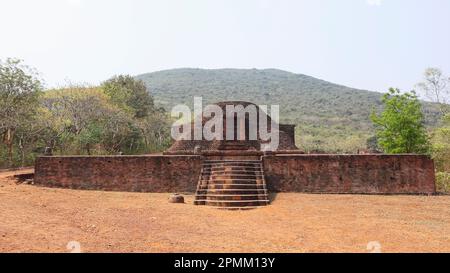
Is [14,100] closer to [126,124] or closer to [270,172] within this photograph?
[126,124]

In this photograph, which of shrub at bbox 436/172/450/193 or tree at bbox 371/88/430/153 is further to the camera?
tree at bbox 371/88/430/153

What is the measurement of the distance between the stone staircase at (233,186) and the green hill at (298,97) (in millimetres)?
22274

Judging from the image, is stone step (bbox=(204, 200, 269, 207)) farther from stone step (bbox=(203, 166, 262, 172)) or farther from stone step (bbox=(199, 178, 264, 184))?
stone step (bbox=(203, 166, 262, 172))

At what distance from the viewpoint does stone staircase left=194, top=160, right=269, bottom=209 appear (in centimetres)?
1028

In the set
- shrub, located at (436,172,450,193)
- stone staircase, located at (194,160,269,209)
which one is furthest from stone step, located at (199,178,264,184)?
shrub, located at (436,172,450,193)

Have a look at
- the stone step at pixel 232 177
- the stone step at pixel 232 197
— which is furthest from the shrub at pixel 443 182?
the stone step at pixel 232 197

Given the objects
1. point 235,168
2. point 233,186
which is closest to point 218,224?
point 233,186

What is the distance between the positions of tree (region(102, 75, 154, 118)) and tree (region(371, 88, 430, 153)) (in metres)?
22.7

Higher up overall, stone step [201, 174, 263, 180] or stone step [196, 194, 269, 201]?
stone step [201, 174, 263, 180]

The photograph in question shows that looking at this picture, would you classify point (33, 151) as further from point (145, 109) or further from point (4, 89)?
point (145, 109)

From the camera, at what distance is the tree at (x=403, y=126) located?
16.8 metres
